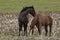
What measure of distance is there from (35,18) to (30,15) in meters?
1.26

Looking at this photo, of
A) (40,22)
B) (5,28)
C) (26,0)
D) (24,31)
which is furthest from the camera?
(26,0)

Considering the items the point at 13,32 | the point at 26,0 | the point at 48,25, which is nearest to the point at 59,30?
the point at 48,25

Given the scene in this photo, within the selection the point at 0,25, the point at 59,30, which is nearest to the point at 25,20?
the point at 59,30

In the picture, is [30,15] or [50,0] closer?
[30,15]

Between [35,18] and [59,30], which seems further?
[59,30]

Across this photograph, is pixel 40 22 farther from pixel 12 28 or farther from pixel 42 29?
pixel 12 28

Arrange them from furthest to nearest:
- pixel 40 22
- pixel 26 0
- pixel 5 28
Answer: pixel 26 0 → pixel 5 28 → pixel 40 22

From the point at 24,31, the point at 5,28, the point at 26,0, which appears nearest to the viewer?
the point at 24,31

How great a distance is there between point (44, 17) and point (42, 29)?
2.86 ft

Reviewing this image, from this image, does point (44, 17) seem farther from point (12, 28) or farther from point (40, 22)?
point (12, 28)

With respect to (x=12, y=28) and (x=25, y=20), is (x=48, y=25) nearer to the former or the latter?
(x=25, y=20)

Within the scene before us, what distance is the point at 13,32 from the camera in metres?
17.0

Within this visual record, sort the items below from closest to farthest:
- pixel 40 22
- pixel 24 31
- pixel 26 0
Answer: pixel 40 22
pixel 24 31
pixel 26 0

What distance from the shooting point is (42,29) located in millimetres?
16094
